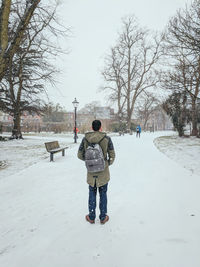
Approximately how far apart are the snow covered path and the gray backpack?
3.04 feet

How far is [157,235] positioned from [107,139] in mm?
1600

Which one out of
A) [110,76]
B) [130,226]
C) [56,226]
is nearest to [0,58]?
[56,226]

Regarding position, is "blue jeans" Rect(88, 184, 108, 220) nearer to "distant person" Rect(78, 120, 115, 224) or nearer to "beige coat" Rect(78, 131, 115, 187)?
"distant person" Rect(78, 120, 115, 224)

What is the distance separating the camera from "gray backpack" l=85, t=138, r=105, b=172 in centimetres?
273

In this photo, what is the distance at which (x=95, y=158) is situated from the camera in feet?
8.96

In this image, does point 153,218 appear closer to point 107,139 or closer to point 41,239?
point 107,139

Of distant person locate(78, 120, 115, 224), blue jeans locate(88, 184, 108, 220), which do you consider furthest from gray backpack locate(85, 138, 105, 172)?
blue jeans locate(88, 184, 108, 220)

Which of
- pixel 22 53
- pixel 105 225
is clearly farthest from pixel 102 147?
pixel 22 53

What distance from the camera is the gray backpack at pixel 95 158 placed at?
273 cm

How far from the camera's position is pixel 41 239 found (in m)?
2.44

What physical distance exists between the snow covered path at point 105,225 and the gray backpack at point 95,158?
0.93 m

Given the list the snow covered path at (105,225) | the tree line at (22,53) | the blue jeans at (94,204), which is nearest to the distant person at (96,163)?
the blue jeans at (94,204)

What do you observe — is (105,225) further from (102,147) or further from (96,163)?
(102,147)

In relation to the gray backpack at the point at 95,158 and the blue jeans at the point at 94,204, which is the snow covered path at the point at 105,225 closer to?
the blue jeans at the point at 94,204
